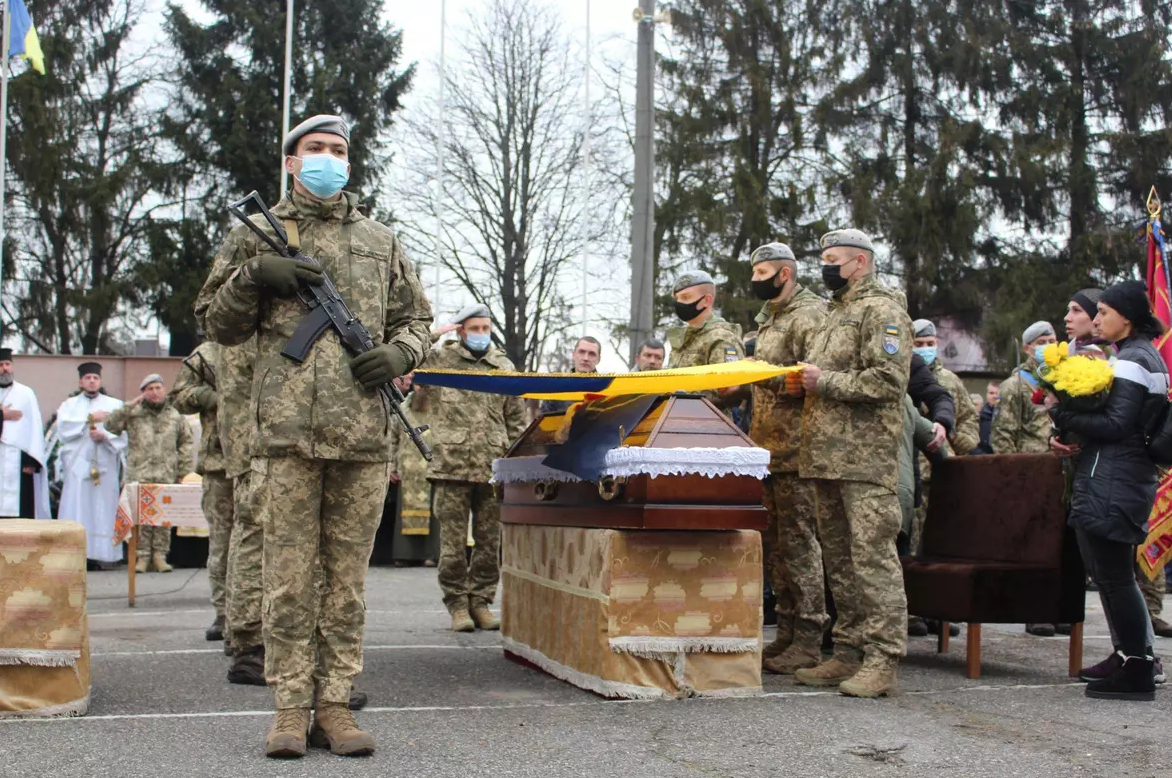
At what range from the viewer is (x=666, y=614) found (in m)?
6.04

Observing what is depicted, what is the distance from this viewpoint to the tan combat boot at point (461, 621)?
8797mm

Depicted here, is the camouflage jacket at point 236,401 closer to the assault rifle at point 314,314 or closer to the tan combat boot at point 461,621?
the assault rifle at point 314,314

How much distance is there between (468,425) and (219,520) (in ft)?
5.97

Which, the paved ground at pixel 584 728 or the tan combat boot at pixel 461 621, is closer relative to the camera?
the paved ground at pixel 584 728

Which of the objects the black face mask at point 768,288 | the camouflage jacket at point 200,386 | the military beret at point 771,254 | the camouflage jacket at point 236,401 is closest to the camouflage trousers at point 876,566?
the black face mask at point 768,288

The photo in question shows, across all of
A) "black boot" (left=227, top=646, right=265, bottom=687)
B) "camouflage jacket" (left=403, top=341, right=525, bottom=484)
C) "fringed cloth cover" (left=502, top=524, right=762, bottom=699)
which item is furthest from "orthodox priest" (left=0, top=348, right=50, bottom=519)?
"fringed cloth cover" (left=502, top=524, right=762, bottom=699)

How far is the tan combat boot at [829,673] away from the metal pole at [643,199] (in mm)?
5600

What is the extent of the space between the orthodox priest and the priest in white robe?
2407 millimetres

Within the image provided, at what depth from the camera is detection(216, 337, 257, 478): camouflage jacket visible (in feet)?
22.4

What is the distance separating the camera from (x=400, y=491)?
1479 cm

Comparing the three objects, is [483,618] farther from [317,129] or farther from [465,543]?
[317,129]

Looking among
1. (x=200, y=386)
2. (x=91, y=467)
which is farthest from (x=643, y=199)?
(x=91, y=467)

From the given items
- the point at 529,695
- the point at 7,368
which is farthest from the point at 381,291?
the point at 7,368

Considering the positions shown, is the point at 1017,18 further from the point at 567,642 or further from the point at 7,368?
the point at 567,642
